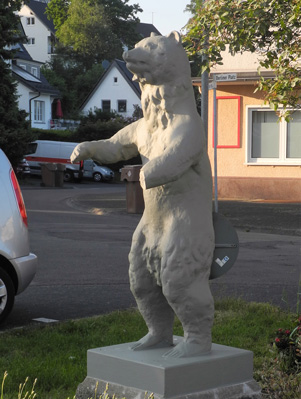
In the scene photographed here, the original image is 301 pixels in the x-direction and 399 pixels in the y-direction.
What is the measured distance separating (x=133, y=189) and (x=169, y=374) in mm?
15830

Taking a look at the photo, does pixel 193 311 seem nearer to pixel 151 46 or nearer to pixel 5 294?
pixel 151 46

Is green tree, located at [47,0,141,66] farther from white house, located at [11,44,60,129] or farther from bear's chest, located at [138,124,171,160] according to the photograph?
bear's chest, located at [138,124,171,160]

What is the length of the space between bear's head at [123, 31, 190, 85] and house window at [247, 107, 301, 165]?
62.2 feet

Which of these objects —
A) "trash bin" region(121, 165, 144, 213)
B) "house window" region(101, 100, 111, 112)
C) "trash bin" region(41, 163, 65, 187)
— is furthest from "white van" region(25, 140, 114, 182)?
"house window" region(101, 100, 111, 112)

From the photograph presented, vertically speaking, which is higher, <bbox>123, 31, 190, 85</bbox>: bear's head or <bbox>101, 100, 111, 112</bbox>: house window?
<bbox>101, 100, 111, 112</bbox>: house window

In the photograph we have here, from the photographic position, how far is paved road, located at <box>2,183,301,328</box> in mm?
8445

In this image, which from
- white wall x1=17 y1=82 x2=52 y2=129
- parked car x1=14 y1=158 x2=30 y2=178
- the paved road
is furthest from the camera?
white wall x1=17 y1=82 x2=52 y2=129

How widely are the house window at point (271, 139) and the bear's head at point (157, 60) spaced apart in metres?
18.9

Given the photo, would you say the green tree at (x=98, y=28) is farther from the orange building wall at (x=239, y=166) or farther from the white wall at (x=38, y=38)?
the orange building wall at (x=239, y=166)

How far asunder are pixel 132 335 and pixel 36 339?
79 cm

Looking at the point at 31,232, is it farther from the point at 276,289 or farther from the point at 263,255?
the point at 276,289

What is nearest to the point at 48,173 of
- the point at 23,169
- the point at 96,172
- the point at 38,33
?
the point at 23,169

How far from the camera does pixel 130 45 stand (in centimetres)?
8138

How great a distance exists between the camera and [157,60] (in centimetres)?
383
